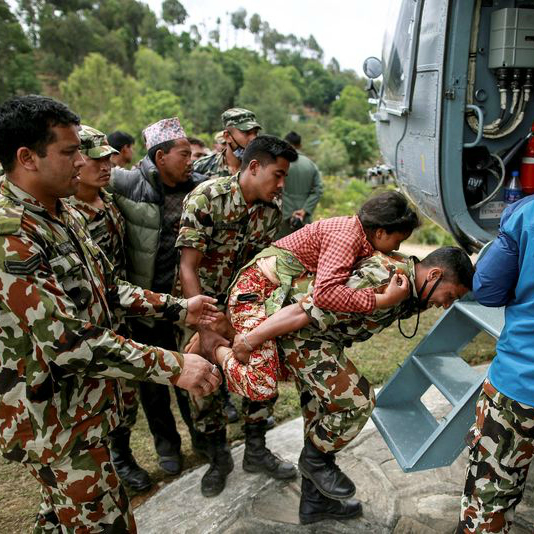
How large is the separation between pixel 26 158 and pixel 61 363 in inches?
26.3

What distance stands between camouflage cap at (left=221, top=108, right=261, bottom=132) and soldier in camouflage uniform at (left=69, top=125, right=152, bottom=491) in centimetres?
128

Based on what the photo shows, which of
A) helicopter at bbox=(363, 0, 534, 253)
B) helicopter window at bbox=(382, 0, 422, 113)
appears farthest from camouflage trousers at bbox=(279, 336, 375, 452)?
helicopter window at bbox=(382, 0, 422, 113)

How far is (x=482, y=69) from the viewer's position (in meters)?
3.19

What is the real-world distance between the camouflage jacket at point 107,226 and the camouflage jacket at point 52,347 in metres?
0.69

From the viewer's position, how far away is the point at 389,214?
207cm

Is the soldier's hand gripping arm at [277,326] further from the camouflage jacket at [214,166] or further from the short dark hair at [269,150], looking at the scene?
the camouflage jacket at [214,166]

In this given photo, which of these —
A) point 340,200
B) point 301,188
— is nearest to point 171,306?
point 301,188

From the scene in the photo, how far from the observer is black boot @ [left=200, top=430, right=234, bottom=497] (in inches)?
110

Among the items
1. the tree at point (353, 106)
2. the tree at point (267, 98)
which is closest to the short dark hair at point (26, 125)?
the tree at point (267, 98)

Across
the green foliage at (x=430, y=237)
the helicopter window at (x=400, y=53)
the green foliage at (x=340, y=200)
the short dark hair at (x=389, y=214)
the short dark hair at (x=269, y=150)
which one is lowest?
the green foliage at (x=430, y=237)

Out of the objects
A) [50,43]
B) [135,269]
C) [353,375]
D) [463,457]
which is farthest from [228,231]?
[50,43]

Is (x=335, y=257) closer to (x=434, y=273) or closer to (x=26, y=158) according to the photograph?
(x=434, y=273)

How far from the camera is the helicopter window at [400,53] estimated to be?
3361 mm

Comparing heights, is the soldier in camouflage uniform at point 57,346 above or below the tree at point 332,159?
above
